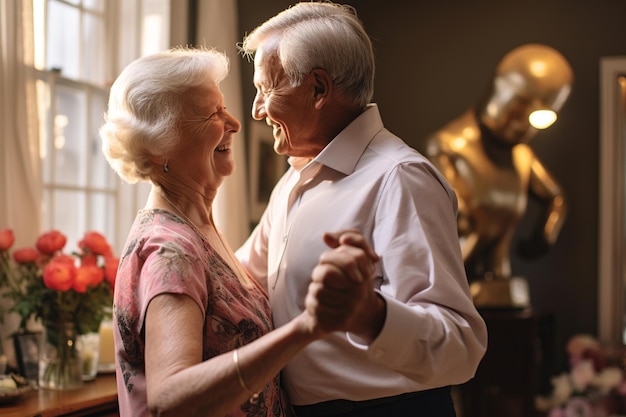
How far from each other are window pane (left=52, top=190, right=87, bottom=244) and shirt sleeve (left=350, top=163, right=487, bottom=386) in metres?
2.00

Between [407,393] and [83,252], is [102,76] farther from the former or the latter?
[407,393]

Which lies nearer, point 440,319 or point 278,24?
point 440,319

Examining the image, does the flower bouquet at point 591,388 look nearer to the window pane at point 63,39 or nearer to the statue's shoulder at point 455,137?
the statue's shoulder at point 455,137

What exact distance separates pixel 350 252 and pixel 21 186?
1847mm

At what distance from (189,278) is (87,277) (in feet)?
3.76

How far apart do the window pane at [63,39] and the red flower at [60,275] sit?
3.51 feet

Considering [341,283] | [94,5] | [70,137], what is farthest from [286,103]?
[94,5]

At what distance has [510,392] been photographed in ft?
14.5

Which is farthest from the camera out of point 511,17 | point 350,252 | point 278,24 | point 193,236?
point 511,17

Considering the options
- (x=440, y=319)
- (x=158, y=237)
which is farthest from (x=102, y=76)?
(x=440, y=319)

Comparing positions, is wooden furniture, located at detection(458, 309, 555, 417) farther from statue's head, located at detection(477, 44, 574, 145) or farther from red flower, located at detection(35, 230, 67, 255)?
red flower, located at detection(35, 230, 67, 255)

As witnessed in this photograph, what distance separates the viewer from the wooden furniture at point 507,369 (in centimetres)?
438

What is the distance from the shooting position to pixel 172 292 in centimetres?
150

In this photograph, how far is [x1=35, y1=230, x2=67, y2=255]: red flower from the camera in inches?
105
